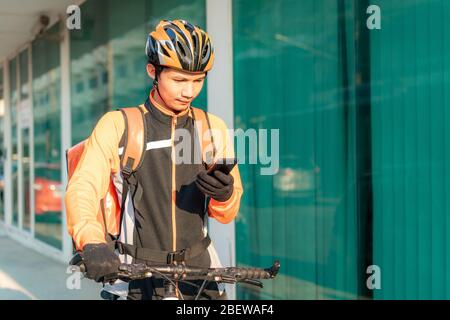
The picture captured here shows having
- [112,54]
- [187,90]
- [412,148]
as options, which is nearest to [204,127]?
[187,90]

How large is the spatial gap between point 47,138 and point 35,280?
9.08 feet

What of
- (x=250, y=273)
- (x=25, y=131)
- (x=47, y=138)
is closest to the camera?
(x=250, y=273)

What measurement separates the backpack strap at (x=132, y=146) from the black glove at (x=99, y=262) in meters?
0.38

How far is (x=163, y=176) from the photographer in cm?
204

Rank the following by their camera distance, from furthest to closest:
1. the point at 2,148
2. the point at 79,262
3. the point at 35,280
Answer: the point at 2,148
the point at 35,280
the point at 79,262

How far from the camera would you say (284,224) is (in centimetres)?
418

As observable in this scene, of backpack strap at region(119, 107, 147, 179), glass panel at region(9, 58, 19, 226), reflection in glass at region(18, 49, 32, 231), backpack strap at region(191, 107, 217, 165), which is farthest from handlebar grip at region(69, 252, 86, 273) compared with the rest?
glass panel at region(9, 58, 19, 226)

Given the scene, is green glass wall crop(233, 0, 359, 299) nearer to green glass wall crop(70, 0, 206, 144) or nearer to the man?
green glass wall crop(70, 0, 206, 144)

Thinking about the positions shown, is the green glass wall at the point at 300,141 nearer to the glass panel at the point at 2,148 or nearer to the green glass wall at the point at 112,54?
the green glass wall at the point at 112,54

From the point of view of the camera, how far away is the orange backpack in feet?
6.59

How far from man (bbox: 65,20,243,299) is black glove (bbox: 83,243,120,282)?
22 cm

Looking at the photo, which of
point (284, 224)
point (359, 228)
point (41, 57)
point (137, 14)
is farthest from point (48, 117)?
point (359, 228)

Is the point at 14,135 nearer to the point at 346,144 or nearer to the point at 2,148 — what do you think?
the point at 2,148

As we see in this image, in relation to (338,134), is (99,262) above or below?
below
